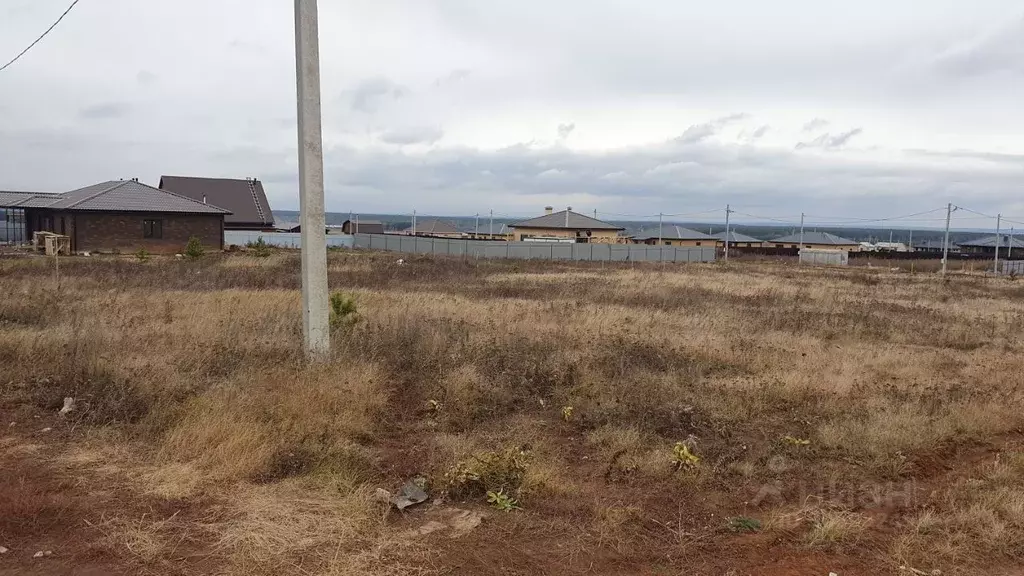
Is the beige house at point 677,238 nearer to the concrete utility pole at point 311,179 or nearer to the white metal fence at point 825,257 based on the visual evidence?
the white metal fence at point 825,257

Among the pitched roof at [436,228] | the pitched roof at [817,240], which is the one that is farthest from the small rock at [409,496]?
the pitched roof at [817,240]

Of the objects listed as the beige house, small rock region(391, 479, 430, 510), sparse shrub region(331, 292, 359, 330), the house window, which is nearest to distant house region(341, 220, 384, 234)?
the beige house

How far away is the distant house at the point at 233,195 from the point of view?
4644 cm

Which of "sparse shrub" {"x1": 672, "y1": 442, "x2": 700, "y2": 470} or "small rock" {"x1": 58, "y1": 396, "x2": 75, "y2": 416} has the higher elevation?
"small rock" {"x1": 58, "y1": 396, "x2": 75, "y2": 416}

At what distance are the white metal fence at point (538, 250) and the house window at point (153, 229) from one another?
16076mm

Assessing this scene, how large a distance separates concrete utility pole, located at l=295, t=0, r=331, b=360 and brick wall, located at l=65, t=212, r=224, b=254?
94.5 feet

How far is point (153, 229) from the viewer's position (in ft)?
105

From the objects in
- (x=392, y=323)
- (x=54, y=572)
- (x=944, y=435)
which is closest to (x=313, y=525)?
(x=54, y=572)

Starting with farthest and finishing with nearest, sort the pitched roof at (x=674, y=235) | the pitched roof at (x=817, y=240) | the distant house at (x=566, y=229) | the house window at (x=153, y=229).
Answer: the pitched roof at (x=817, y=240) < the pitched roof at (x=674, y=235) < the distant house at (x=566, y=229) < the house window at (x=153, y=229)

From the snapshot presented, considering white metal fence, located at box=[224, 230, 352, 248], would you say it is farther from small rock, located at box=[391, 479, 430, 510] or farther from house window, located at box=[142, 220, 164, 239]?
small rock, located at box=[391, 479, 430, 510]

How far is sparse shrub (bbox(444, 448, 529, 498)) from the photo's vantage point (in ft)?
15.1

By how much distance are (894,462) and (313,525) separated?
4.67m

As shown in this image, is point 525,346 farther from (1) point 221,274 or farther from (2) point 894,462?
(1) point 221,274

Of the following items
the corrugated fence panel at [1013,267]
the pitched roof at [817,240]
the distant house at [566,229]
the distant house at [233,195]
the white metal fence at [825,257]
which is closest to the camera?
the corrugated fence panel at [1013,267]
